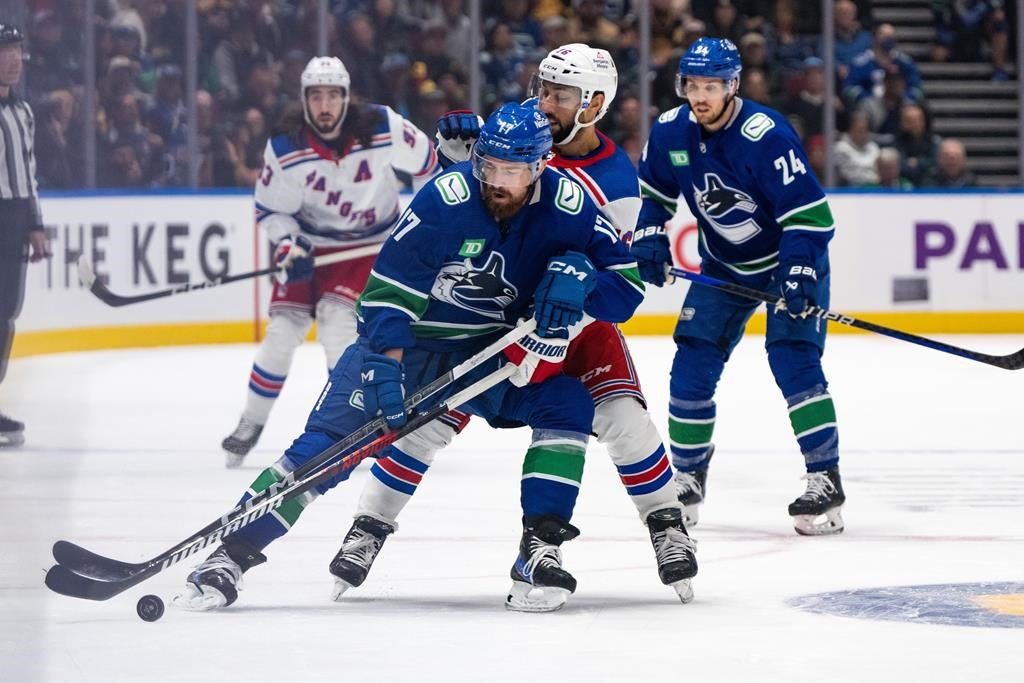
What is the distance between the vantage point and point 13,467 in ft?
18.8

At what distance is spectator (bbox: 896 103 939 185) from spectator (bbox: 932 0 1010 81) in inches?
24.0

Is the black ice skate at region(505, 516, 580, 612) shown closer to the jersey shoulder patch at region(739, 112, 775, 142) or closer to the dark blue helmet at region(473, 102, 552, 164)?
the dark blue helmet at region(473, 102, 552, 164)

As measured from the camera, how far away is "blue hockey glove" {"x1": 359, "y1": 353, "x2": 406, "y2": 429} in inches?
136

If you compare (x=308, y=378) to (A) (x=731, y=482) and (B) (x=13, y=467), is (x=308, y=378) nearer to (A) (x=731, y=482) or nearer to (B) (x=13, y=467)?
(B) (x=13, y=467)

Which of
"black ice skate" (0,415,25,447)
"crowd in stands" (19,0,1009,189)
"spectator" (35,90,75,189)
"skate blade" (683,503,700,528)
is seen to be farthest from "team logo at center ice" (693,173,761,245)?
"crowd in stands" (19,0,1009,189)

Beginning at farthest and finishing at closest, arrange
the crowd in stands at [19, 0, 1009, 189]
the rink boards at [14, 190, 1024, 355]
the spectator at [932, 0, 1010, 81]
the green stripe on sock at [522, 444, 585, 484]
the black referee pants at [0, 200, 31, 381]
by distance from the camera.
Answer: the spectator at [932, 0, 1010, 81] → the crowd in stands at [19, 0, 1009, 189] → the rink boards at [14, 190, 1024, 355] → the black referee pants at [0, 200, 31, 381] → the green stripe on sock at [522, 444, 585, 484]

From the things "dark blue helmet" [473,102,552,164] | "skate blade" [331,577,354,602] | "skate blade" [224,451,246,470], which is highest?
"dark blue helmet" [473,102,552,164]

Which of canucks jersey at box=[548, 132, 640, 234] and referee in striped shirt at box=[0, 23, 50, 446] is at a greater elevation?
canucks jersey at box=[548, 132, 640, 234]

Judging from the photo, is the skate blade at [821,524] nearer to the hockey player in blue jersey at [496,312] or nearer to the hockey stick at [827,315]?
the hockey stick at [827,315]

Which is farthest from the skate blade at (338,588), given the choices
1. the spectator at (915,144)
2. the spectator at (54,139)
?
the spectator at (915,144)

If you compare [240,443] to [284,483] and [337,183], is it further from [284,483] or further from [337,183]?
[284,483]

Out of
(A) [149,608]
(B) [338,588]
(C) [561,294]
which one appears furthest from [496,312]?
(A) [149,608]

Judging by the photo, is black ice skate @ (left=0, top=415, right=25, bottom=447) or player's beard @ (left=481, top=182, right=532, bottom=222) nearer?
player's beard @ (left=481, top=182, right=532, bottom=222)

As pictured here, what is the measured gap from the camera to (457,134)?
160 inches
